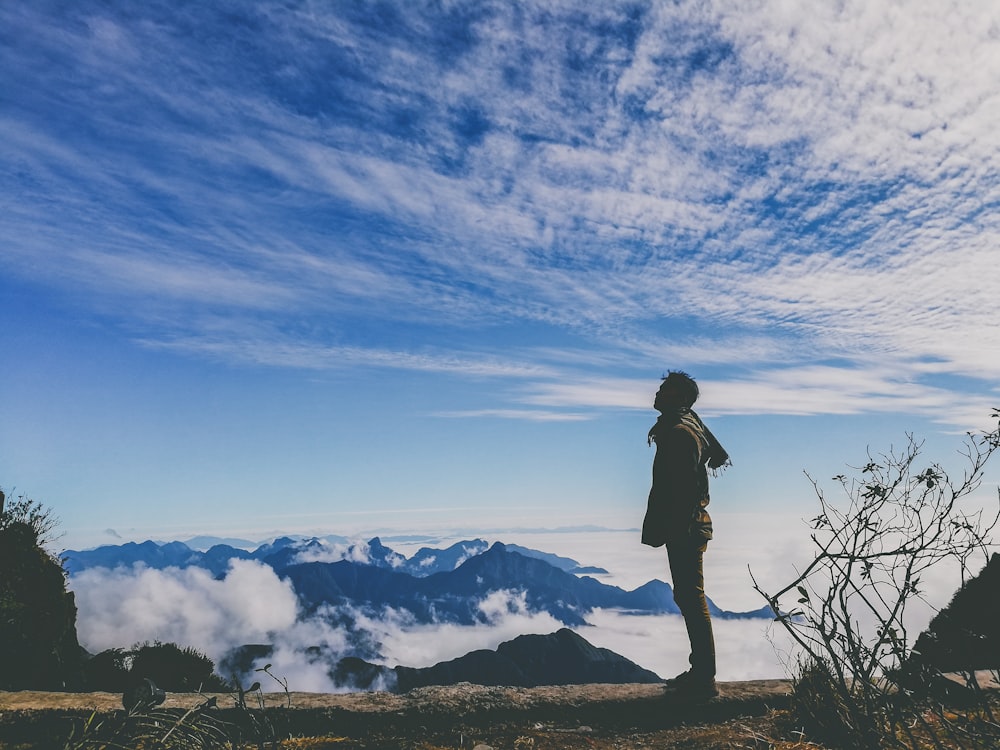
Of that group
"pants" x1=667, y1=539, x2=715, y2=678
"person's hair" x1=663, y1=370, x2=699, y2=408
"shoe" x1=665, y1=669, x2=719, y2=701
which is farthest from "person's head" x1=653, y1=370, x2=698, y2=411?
"shoe" x1=665, y1=669, x2=719, y2=701

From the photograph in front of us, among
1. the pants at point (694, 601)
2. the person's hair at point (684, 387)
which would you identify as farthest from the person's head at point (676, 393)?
the pants at point (694, 601)

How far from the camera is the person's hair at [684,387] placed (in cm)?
571

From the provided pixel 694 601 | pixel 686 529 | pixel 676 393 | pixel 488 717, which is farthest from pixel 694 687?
→ pixel 676 393

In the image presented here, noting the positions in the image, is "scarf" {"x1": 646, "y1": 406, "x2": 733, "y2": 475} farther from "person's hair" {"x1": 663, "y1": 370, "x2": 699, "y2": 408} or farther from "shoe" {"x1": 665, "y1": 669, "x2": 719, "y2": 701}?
"shoe" {"x1": 665, "y1": 669, "x2": 719, "y2": 701}

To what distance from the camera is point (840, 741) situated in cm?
285

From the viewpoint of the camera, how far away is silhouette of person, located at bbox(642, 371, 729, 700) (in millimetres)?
5164

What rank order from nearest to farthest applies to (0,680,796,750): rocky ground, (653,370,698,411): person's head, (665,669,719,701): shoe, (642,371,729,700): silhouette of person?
(0,680,796,750): rocky ground → (665,669,719,701): shoe → (642,371,729,700): silhouette of person → (653,370,698,411): person's head

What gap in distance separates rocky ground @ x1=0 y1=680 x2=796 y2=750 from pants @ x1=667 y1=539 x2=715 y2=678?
30 cm

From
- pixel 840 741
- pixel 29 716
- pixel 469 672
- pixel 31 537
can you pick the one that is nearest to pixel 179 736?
pixel 29 716

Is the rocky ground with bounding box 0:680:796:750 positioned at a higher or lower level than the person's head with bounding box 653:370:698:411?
lower

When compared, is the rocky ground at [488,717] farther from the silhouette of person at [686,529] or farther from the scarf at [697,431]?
the scarf at [697,431]

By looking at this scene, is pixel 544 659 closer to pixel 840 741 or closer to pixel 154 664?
pixel 154 664

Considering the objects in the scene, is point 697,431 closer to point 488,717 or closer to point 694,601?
point 694,601

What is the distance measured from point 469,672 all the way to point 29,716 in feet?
653
